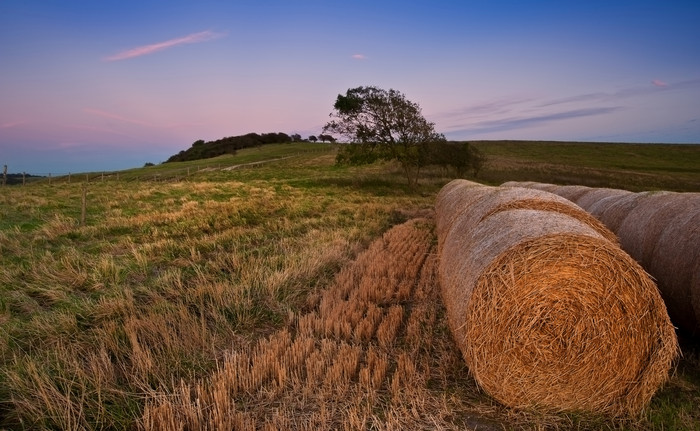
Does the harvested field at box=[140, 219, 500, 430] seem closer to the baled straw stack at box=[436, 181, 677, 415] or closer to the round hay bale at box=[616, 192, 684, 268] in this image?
the baled straw stack at box=[436, 181, 677, 415]

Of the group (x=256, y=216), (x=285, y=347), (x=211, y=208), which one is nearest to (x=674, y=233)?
(x=285, y=347)

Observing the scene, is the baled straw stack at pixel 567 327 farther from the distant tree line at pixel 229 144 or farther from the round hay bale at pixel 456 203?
the distant tree line at pixel 229 144

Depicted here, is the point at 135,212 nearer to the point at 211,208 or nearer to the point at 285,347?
the point at 211,208

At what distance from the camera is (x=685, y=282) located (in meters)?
5.68

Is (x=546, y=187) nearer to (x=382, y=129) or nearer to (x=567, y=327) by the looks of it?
(x=567, y=327)

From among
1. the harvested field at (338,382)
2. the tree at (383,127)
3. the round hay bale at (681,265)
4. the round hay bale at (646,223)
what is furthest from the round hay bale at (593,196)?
the tree at (383,127)

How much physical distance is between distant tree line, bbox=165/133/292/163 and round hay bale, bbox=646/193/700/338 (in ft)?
393

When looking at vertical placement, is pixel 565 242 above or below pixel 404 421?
above

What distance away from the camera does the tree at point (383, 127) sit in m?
37.6

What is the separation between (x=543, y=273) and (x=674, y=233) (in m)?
2.87

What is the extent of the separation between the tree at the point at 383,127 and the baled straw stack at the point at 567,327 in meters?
33.2

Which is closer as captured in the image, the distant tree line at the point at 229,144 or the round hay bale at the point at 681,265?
the round hay bale at the point at 681,265

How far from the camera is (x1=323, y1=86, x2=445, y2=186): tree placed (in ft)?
123

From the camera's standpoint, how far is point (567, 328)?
15.4 ft
